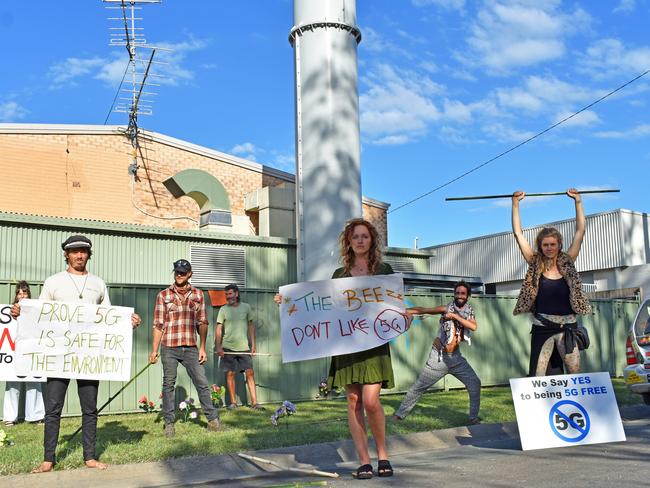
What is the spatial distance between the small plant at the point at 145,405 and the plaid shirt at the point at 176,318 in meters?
2.46

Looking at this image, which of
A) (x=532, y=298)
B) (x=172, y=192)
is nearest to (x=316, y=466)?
(x=532, y=298)

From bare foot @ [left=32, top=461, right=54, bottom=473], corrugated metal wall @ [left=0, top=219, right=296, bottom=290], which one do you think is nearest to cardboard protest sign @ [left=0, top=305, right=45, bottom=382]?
bare foot @ [left=32, top=461, right=54, bottom=473]

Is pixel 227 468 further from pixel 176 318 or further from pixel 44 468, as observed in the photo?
pixel 176 318

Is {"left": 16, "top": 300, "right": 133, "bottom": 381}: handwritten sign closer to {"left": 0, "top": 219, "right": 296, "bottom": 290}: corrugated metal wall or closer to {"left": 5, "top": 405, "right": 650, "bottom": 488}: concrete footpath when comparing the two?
{"left": 5, "top": 405, "right": 650, "bottom": 488}: concrete footpath

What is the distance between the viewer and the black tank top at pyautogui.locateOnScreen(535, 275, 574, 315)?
6.34m

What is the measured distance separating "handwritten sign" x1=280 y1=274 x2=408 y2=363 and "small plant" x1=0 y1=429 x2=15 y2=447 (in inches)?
124

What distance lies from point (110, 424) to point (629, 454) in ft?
20.1

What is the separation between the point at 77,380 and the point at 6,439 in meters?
1.46

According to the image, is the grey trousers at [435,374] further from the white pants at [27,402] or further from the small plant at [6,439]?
the white pants at [27,402]

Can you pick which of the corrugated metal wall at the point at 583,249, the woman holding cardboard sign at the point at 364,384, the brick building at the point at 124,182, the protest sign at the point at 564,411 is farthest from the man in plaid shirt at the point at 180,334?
the corrugated metal wall at the point at 583,249

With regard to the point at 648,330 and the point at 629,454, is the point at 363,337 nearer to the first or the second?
the point at 629,454

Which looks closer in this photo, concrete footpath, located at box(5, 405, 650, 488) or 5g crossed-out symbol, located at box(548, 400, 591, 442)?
concrete footpath, located at box(5, 405, 650, 488)

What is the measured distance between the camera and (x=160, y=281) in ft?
51.5

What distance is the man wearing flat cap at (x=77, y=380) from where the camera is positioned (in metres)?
6.12
